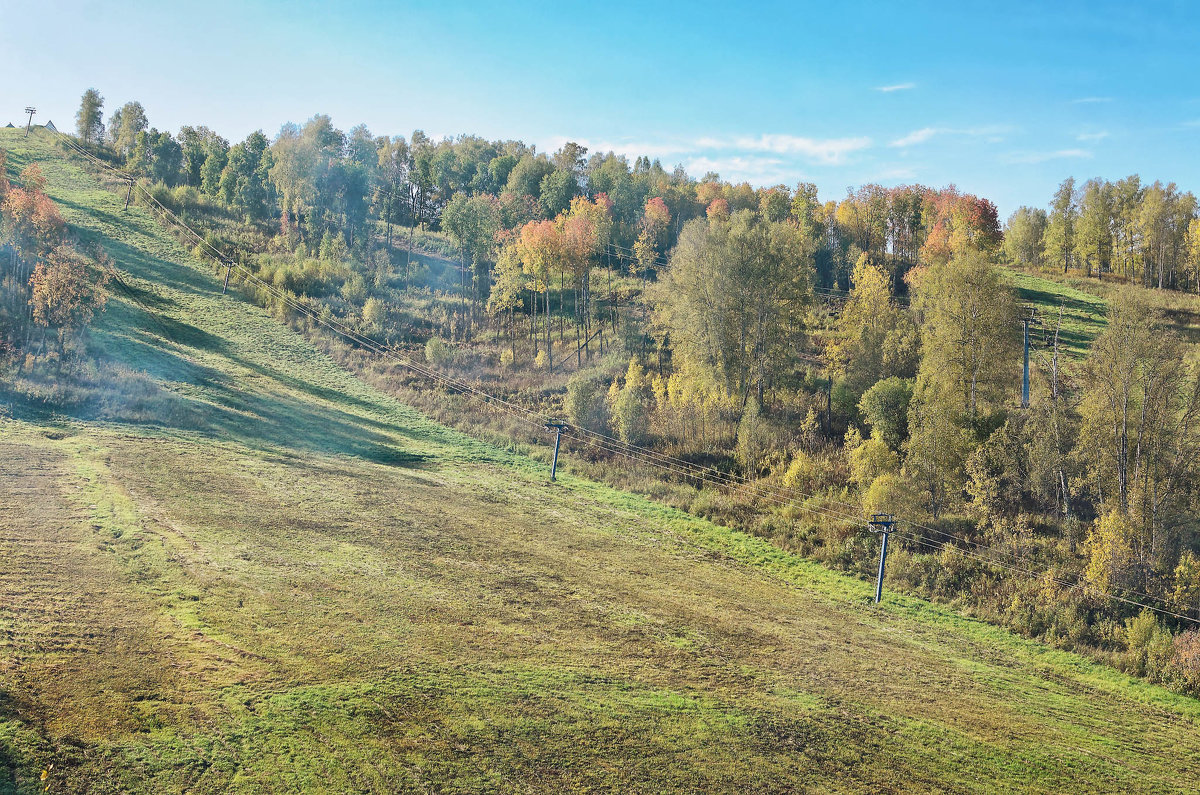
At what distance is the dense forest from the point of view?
26969 millimetres

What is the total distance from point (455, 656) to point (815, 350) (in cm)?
5096

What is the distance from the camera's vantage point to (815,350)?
5966 cm

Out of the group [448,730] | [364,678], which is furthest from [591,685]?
[364,678]

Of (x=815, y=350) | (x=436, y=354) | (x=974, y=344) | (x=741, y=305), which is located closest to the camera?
(x=974, y=344)

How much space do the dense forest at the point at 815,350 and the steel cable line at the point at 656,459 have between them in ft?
0.91

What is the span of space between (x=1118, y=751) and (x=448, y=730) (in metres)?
16.2

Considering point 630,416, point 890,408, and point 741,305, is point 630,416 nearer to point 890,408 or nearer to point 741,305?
point 741,305

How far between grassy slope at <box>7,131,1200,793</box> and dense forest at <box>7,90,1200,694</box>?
214 inches

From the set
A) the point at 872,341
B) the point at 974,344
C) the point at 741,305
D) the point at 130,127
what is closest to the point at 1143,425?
the point at 974,344

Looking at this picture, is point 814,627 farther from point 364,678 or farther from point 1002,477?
point 1002,477

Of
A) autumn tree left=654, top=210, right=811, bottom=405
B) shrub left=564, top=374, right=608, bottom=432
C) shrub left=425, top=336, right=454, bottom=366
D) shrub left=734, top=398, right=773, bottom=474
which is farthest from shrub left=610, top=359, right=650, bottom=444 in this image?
shrub left=425, top=336, right=454, bottom=366

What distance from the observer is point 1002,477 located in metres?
32.8

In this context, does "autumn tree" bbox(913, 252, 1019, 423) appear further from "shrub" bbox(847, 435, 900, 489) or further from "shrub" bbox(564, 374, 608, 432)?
"shrub" bbox(564, 374, 608, 432)

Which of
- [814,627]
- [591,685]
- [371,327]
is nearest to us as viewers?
[591,685]
